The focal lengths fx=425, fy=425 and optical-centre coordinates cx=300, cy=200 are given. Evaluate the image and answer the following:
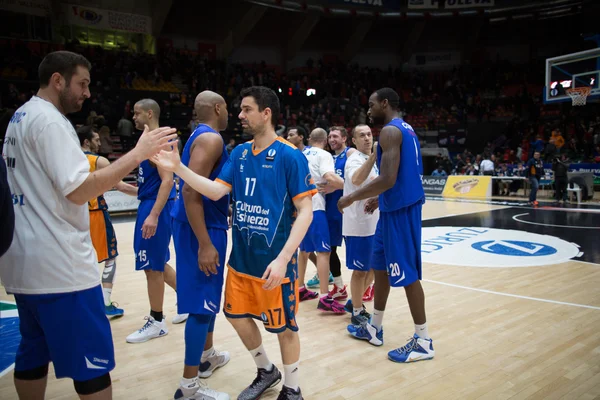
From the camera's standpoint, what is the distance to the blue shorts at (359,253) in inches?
163

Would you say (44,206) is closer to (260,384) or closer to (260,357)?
(260,357)

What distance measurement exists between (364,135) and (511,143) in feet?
73.8

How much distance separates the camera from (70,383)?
3137mm

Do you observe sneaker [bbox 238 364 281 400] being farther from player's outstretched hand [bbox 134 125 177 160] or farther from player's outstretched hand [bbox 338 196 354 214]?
player's outstretched hand [bbox 134 125 177 160]

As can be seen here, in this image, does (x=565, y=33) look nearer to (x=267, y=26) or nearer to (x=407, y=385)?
(x=267, y=26)

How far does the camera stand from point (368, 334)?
12.7ft

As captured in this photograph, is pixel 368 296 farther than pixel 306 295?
No

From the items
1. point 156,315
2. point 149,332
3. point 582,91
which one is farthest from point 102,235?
point 582,91

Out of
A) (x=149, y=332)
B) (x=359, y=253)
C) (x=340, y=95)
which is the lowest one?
(x=149, y=332)

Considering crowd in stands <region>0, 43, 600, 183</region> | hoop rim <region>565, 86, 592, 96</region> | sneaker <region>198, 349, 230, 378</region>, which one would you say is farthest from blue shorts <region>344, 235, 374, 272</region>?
hoop rim <region>565, 86, 592, 96</region>

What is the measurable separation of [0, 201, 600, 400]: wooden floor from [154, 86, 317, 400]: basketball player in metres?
0.74

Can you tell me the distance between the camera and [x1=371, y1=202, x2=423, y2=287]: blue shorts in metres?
3.38

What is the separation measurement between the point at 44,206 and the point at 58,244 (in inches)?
7.3

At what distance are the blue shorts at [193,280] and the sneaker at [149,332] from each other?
1.41 m
